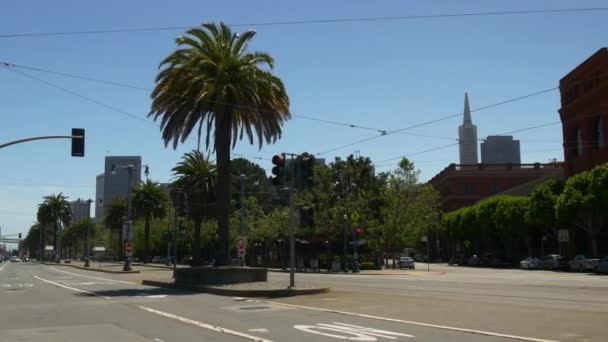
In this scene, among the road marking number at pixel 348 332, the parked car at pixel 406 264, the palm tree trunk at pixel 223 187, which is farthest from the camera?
the parked car at pixel 406 264

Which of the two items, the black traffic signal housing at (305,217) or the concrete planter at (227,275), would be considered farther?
the concrete planter at (227,275)

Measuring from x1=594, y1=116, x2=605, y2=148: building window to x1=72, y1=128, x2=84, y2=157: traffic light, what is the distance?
53.3 meters

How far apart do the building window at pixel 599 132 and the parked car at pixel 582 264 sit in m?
13.4

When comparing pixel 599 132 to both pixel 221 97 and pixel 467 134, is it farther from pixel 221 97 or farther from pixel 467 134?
pixel 221 97

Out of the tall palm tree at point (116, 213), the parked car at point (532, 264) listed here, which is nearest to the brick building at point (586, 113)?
the parked car at point (532, 264)

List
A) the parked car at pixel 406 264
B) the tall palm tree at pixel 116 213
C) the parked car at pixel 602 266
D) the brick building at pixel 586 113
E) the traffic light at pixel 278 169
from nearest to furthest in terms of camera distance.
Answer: the traffic light at pixel 278 169, the parked car at pixel 602 266, the brick building at pixel 586 113, the parked car at pixel 406 264, the tall palm tree at pixel 116 213

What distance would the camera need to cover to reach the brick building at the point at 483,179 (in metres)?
110

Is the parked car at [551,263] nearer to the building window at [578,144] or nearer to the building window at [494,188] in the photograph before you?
the building window at [578,144]

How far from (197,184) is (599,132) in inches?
1631

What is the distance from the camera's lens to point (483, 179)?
364ft

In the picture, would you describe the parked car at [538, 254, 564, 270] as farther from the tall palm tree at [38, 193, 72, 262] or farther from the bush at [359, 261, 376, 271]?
the tall palm tree at [38, 193, 72, 262]

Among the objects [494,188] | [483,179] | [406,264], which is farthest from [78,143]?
[494,188]

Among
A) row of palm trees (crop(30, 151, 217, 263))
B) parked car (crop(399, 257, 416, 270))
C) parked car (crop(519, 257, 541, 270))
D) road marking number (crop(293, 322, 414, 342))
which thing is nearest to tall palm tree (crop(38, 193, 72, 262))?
row of palm trees (crop(30, 151, 217, 263))

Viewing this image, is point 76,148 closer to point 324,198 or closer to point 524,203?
point 324,198
